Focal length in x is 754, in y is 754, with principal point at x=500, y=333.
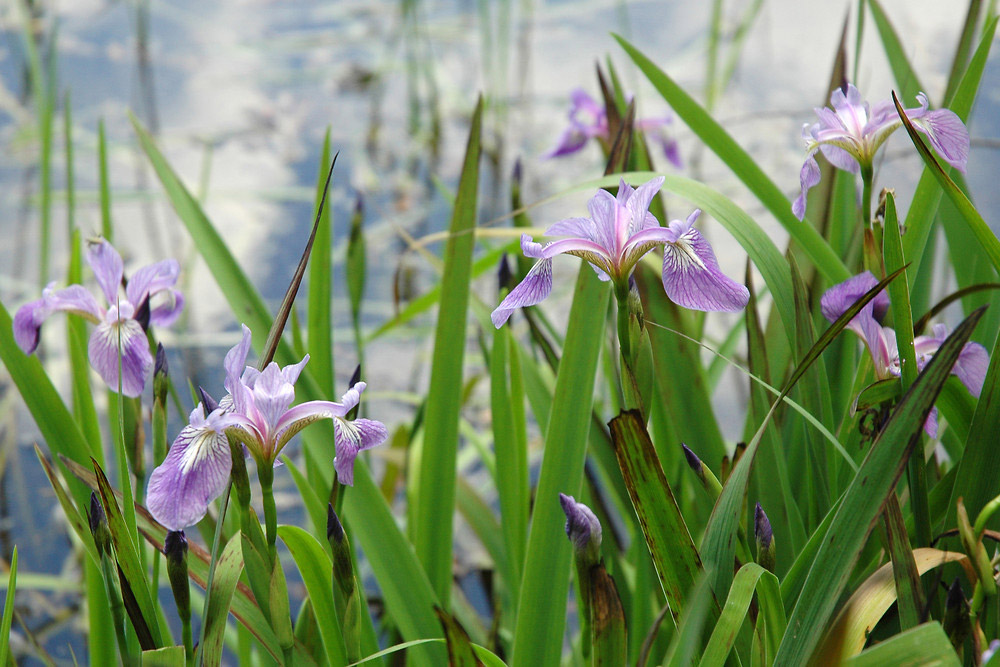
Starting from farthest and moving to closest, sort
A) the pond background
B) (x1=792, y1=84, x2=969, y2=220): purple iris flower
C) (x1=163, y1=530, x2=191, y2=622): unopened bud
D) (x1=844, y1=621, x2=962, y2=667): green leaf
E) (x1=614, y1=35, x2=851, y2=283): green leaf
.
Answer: the pond background, (x1=614, y1=35, x2=851, y2=283): green leaf, (x1=792, y1=84, x2=969, y2=220): purple iris flower, (x1=163, y1=530, x2=191, y2=622): unopened bud, (x1=844, y1=621, x2=962, y2=667): green leaf

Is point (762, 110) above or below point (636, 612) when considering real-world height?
above

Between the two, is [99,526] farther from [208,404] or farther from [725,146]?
[725,146]

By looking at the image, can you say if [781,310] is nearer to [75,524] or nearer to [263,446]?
[263,446]

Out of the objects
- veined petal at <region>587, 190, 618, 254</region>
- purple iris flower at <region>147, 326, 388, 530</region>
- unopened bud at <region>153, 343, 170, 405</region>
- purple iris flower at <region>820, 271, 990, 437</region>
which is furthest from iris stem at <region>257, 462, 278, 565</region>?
purple iris flower at <region>820, 271, 990, 437</region>

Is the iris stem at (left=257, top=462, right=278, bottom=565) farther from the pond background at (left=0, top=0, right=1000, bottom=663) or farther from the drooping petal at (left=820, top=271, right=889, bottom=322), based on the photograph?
the pond background at (left=0, top=0, right=1000, bottom=663)

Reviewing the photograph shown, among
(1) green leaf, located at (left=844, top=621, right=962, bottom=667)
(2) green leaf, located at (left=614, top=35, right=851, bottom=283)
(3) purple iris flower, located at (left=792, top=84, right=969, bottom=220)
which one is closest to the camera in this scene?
(1) green leaf, located at (left=844, top=621, right=962, bottom=667)

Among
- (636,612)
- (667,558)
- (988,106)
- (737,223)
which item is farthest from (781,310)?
(988,106)
